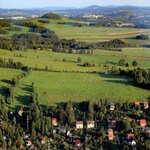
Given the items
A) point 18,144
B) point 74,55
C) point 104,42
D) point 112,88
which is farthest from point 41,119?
point 104,42

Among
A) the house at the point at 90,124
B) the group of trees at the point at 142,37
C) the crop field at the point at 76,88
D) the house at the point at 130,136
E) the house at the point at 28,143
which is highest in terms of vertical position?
the group of trees at the point at 142,37

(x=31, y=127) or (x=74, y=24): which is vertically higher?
(x=74, y=24)

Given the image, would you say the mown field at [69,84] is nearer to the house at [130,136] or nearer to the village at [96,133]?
the village at [96,133]

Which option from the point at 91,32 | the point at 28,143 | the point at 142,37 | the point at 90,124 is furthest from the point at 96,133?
the point at 91,32

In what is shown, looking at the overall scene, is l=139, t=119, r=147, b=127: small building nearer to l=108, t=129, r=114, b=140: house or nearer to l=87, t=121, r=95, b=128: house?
l=108, t=129, r=114, b=140: house

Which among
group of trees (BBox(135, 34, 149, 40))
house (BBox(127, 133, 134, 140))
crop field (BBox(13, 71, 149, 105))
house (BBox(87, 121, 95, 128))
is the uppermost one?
group of trees (BBox(135, 34, 149, 40))

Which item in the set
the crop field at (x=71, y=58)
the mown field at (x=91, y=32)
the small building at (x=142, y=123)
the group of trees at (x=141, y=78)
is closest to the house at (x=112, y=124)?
the small building at (x=142, y=123)

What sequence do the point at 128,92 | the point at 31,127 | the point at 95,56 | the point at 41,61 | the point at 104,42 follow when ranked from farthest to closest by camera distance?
the point at 104,42
the point at 95,56
the point at 41,61
the point at 128,92
the point at 31,127

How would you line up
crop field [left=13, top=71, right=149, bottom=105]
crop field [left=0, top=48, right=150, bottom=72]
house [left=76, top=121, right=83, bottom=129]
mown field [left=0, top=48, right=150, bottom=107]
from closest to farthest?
house [left=76, top=121, right=83, bottom=129] < crop field [left=13, top=71, right=149, bottom=105] < mown field [left=0, top=48, right=150, bottom=107] < crop field [left=0, top=48, right=150, bottom=72]

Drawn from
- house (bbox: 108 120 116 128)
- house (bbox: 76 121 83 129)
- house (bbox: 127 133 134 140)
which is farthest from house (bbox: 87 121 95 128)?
house (bbox: 127 133 134 140)

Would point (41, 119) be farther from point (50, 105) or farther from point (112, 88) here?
point (112, 88)

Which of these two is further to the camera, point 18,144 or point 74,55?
point 74,55
